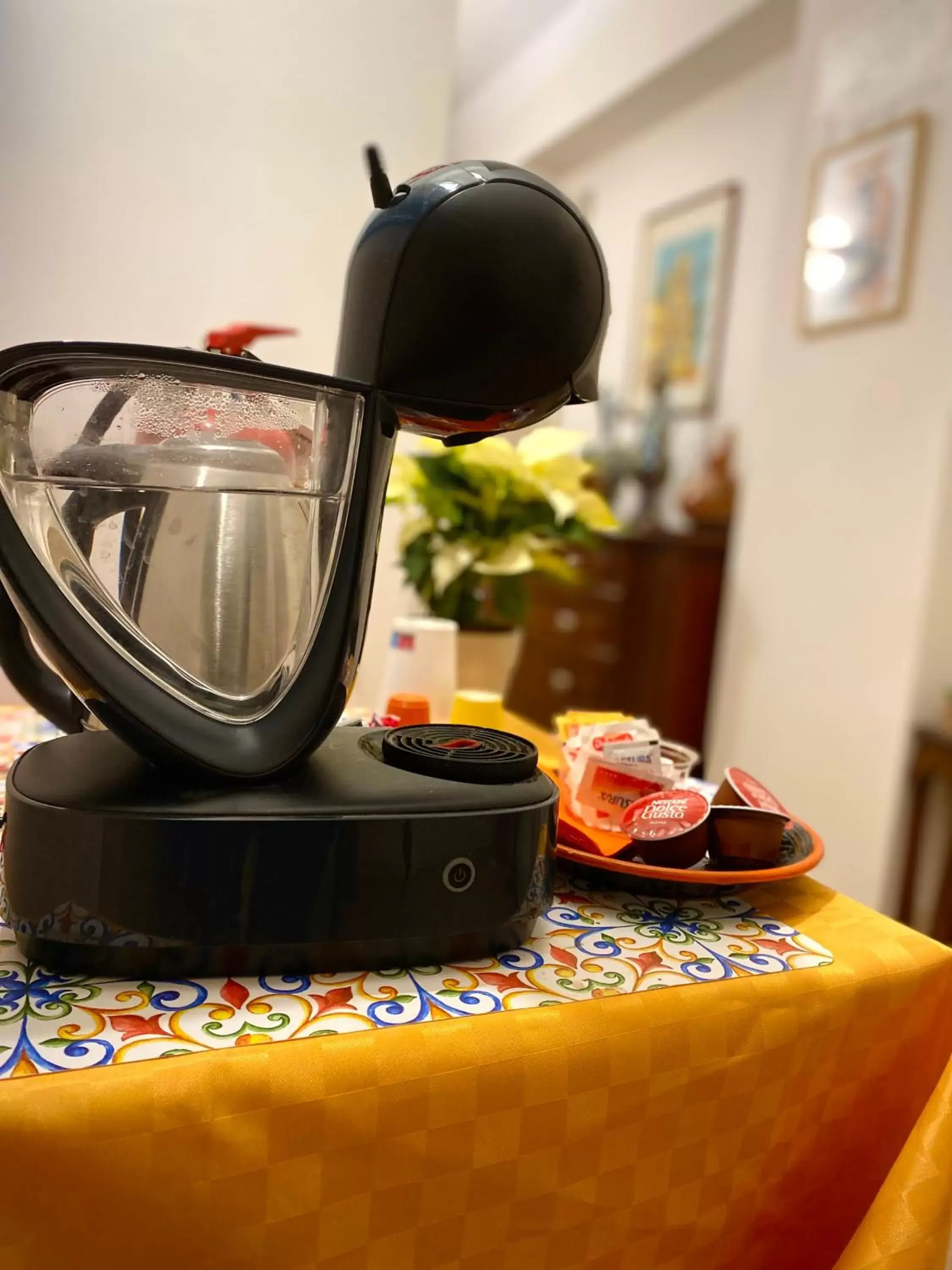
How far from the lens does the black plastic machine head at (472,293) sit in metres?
0.50

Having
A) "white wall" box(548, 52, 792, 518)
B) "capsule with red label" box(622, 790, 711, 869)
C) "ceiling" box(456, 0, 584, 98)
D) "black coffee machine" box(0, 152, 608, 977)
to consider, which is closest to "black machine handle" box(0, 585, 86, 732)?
"black coffee machine" box(0, 152, 608, 977)

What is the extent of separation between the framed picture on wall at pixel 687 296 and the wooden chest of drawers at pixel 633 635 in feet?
2.13

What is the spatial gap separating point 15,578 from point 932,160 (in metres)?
2.06

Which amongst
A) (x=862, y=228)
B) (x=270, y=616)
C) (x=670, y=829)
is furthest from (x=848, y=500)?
(x=270, y=616)

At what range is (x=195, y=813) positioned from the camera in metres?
0.44

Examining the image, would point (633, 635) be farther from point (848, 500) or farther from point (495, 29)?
point (495, 29)

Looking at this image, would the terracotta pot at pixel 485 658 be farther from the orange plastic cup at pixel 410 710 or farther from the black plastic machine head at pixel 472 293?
the black plastic machine head at pixel 472 293

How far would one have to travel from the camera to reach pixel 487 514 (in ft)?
3.91

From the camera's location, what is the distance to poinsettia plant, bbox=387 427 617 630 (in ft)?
3.83

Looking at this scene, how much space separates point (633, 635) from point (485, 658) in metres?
1.77

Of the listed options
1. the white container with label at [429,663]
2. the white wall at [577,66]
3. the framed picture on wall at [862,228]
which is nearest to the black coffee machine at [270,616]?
the white container with label at [429,663]

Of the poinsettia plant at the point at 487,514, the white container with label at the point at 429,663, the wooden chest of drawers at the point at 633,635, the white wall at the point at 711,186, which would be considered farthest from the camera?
the white wall at the point at 711,186

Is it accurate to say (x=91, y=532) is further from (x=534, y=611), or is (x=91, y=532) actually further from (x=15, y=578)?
(x=534, y=611)

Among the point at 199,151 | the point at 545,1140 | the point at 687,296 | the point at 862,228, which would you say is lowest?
the point at 545,1140
